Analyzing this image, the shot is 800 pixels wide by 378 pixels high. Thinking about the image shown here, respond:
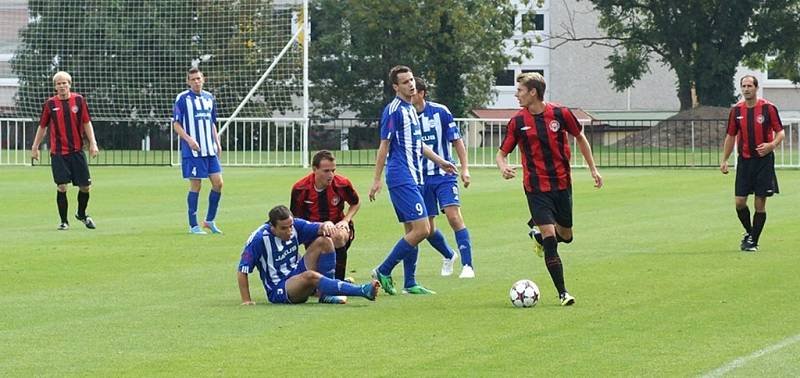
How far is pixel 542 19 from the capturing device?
79.3m

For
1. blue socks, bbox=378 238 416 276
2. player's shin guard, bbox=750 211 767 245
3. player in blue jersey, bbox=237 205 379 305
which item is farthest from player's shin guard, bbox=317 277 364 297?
player's shin guard, bbox=750 211 767 245

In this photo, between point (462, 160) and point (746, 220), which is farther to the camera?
point (746, 220)

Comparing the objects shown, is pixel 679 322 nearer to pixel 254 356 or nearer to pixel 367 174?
pixel 254 356

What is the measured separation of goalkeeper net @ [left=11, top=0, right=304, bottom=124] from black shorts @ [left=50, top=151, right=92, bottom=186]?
17961 mm

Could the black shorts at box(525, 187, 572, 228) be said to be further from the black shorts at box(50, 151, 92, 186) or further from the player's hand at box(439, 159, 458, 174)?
the black shorts at box(50, 151, 92, 186)

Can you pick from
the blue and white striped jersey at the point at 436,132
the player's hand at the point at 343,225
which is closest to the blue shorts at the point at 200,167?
the blue and white striped jersey at the point at 436,132

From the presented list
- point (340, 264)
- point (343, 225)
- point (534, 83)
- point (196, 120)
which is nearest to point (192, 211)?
point (196, 120)

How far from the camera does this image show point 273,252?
11398mm

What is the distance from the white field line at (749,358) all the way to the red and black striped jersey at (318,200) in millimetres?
4024

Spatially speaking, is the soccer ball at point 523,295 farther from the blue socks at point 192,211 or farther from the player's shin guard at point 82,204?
the player's shin guard at point 82,204

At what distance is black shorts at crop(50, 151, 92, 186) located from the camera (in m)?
19.7

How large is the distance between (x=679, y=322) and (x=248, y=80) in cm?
2876

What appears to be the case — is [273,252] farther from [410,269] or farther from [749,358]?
[749,358]

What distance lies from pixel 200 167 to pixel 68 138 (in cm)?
177
